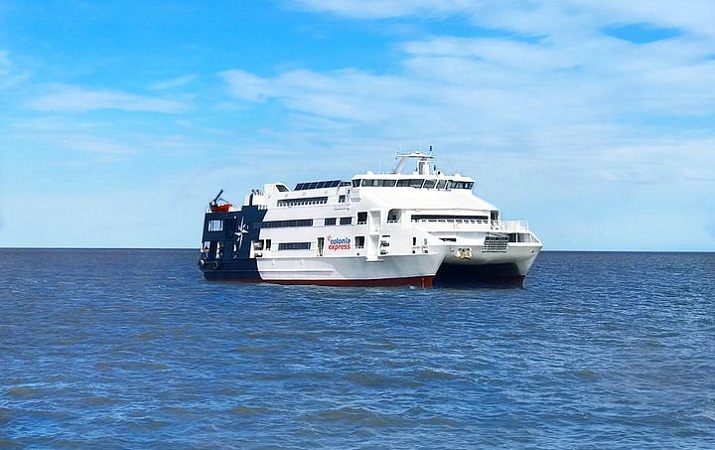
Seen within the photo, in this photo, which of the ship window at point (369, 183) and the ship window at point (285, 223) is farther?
the ship window at point (285, 223)

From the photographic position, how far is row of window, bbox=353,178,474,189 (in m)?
60.5

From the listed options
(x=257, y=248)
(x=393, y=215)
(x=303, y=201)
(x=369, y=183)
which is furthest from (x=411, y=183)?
(x=257, y=248)

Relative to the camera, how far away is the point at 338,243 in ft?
196

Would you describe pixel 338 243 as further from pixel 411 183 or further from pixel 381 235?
pixel 411 183

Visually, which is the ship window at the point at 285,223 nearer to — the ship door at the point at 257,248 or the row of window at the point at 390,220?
the row of window at the point at 390,220

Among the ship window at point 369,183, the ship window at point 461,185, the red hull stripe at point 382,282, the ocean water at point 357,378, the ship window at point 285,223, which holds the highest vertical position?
the ship window at point 461,185

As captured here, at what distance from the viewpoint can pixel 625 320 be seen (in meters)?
45.1

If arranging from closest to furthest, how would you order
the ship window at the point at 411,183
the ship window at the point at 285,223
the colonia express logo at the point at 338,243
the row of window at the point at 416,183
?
the colonia express logo at the point at 338,243 → the row of window at the point at 416,183 → the ship window at the point at 411,183 → the ship window at the point at 285,223

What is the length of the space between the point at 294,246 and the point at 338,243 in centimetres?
583

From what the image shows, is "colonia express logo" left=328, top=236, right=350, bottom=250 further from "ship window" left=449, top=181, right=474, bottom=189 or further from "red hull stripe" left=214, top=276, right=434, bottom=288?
"ship window" left=449, top=181, right=474, bottom=189

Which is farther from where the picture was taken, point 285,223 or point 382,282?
point 285,223

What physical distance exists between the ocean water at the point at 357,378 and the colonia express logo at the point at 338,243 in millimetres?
10617

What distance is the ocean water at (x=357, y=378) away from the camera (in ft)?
64.3

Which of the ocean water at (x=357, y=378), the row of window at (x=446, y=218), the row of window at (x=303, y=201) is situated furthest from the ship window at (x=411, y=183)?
the ocean water at (x=357, y=378)
